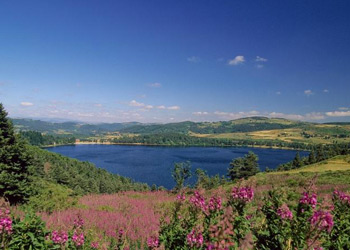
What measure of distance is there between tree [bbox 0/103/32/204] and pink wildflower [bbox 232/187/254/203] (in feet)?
50.5

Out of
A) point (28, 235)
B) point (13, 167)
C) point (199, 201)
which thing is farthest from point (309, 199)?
point (13, 167)

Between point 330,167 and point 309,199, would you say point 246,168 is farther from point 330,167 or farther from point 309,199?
point 309,199

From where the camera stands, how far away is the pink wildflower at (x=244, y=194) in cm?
444

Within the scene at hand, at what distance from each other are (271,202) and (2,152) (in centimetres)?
1731

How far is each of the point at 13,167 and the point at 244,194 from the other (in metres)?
16.7

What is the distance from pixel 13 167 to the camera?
1567 cm

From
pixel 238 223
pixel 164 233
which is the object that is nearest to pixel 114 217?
pixel 164 233

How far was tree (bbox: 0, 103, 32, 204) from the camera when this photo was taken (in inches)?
589

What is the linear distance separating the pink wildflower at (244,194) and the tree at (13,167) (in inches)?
606

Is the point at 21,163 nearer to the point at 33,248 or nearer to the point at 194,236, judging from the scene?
the point at 33,248

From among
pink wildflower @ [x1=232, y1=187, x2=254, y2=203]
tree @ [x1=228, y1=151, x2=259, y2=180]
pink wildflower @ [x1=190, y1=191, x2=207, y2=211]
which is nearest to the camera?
pink wildflower @ [x1=232, y1=187, x2=254, y2=203]

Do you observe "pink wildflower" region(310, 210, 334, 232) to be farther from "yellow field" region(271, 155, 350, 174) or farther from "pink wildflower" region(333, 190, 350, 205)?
"yellow field" region(271, 155, 350, 174)

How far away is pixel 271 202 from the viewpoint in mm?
5270

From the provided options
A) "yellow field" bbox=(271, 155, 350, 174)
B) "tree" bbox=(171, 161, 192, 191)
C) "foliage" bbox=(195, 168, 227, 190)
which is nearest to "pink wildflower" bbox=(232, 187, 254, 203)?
"foliage" bbox=(195, 168, 227, 190)
